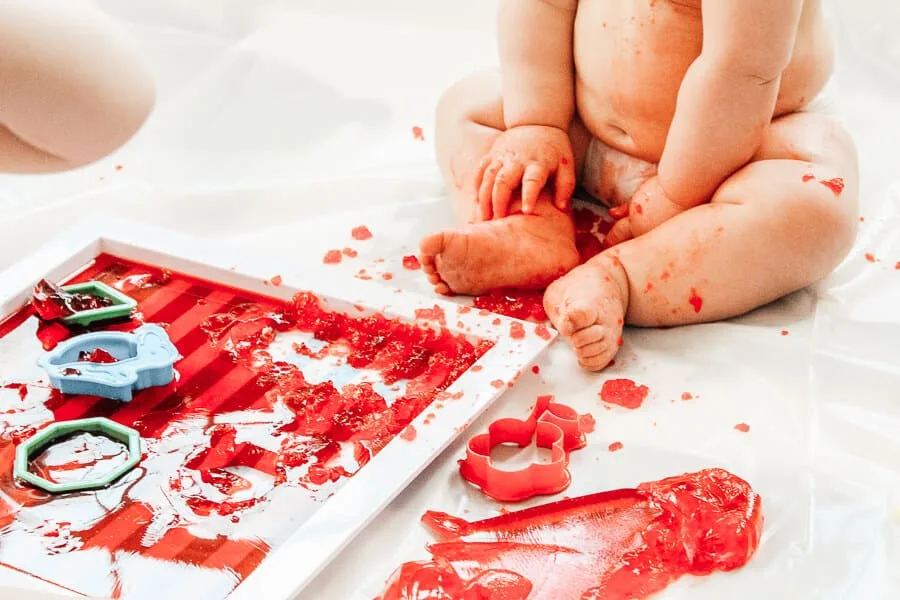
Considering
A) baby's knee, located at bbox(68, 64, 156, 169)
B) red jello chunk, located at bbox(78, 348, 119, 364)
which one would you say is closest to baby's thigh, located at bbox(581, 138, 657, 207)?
red jello chunk, located at bbox(78, 348, 119, 364)

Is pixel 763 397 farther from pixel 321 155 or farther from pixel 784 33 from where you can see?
pixel 321 155

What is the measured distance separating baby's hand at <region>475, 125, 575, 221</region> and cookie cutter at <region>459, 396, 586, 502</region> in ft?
0.70

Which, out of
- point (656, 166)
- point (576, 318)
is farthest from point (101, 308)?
point (656, 166)

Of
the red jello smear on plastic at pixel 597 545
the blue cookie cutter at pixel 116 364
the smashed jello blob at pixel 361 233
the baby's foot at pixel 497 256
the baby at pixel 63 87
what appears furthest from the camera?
the smashed jello blob at pixel 361 233

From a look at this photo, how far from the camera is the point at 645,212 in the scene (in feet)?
3.05

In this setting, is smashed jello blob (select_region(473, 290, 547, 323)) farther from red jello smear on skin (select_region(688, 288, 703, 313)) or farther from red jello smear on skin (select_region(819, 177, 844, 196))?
red jello smear on skin (select_region(819, 177, 844, 196))

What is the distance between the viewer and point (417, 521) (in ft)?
2.32

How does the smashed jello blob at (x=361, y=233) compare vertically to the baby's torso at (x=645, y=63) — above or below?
below

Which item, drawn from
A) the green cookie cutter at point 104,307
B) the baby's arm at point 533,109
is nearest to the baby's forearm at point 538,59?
the baby's arm at point 533,109

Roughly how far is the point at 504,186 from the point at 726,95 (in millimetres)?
196

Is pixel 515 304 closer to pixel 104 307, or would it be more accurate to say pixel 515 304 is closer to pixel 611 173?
pixel 611 173

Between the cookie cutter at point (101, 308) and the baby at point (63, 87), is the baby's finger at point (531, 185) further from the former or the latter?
the baby at point (63, 87)

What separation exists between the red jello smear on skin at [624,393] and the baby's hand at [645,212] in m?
0.15

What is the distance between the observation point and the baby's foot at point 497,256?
0.90 m
